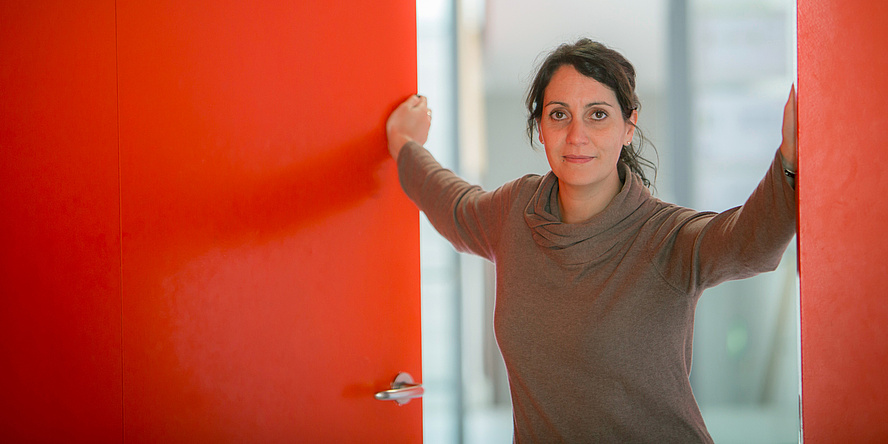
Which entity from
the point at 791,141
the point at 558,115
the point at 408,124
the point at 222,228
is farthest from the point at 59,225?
the point at 791,141

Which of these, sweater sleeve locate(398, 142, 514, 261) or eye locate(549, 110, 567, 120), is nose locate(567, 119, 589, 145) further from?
sweater sleeve locate(398, 142, 514, 261)

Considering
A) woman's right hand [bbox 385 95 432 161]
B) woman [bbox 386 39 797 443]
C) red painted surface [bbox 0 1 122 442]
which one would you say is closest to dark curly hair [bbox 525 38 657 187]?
woman [bbox 386 39 797 443]

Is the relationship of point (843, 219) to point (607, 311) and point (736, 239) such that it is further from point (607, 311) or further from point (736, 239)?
point (607, 311)

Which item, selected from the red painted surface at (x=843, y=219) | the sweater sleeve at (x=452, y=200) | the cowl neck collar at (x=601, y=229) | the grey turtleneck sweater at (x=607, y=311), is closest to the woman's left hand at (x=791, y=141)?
the red painted surface at (x=843, y=219)

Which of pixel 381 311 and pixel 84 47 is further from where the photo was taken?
pixel 381 311

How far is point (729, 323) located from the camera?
962 mm

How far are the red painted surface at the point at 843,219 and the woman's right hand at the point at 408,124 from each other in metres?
0.77

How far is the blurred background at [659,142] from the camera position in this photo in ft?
2.83

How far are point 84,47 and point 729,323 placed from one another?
1172mm

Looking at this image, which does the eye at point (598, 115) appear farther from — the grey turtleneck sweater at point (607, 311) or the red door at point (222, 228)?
the red door at point (222, 228)

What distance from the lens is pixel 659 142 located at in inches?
40.8

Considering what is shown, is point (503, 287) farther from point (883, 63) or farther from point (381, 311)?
point (883, 63)

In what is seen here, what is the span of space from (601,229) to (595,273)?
0.08 metres

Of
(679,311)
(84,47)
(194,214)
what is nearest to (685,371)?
(679,311)
